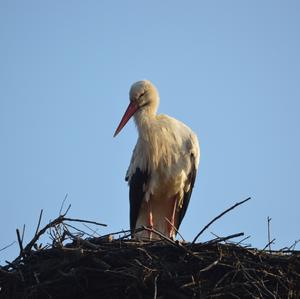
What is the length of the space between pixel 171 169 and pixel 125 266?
2.00 m

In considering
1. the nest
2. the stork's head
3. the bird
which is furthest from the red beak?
the nest

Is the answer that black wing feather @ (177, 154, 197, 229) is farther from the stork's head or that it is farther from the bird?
the stork's head

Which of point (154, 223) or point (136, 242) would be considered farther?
point (154, 223)

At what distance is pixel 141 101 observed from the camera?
7621 mm

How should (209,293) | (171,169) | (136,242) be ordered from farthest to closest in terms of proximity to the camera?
(171,169) < (136,242) < (209,293)

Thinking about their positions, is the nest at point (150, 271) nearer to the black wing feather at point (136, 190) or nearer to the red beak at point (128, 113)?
the black wing feather at point (136, 190)

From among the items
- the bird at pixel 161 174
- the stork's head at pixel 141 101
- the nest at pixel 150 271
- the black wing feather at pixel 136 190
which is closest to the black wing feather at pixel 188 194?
the bird at pixel 161 174

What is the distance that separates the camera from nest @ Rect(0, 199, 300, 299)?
5035mm

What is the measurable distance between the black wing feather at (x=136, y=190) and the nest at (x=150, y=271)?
71.2 inches

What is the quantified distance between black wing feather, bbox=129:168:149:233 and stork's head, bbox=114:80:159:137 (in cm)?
67

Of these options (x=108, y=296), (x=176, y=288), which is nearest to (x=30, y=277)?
(x=108, y=296)

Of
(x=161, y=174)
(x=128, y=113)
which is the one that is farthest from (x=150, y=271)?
(x=128, y=113)

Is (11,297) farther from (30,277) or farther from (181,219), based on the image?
(181,219)

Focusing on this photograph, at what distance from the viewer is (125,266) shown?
16.9 feet
